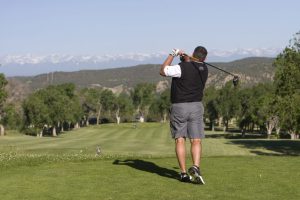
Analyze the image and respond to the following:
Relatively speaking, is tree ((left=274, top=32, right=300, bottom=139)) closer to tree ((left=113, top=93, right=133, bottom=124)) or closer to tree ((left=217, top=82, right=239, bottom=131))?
tree ((left=217, top=82, right=239, bottom=131))

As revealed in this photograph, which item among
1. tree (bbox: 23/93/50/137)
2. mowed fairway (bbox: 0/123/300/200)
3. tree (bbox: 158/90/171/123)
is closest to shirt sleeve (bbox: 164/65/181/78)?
mowed fairway (bbox: 0/123/300/200)

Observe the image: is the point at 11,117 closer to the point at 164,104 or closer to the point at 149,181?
the point at 164,104

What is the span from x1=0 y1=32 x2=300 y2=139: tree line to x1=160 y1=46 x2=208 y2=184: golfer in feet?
128

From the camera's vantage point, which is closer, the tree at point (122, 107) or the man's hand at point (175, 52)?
the man's hand at point (175, 52)

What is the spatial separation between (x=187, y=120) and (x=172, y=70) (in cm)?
120

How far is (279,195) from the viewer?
912 cm

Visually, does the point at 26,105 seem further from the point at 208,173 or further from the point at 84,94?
the point at 208,173

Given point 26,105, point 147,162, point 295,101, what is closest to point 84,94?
point 26,105

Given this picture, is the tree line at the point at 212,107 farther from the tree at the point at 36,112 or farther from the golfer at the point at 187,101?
the golfer at the point at 187,101

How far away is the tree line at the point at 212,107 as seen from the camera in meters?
51.2

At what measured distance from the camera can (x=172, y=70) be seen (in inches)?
410

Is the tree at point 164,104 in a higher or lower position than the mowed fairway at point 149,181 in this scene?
higher

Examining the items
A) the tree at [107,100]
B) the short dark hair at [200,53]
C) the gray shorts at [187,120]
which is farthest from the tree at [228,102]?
the short dark hair at [200,53]

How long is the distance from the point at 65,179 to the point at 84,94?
174m
